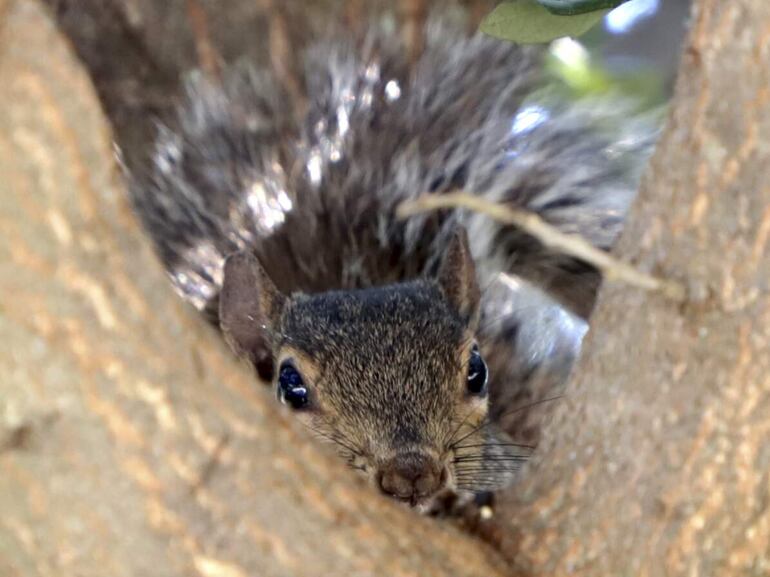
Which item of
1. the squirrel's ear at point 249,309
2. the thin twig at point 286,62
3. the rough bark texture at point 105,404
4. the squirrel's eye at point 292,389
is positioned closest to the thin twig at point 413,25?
the thin twig at point 286,62

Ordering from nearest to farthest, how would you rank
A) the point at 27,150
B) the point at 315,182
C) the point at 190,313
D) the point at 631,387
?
the point at 27,150, the point at 190,313, the point at 631,387, the point at 315,182

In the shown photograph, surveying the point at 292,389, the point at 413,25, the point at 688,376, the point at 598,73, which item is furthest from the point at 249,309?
the point at 598,73

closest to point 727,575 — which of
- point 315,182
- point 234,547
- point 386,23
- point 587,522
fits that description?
point 587,522

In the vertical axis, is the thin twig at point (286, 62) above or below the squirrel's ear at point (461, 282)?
above

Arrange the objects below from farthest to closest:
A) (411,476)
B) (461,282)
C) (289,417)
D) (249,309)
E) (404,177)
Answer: (404,177) < (461,282) < (249,309) < (411,476) < (289,417)

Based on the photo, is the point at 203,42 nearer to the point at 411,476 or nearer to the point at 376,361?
the point at 376,361

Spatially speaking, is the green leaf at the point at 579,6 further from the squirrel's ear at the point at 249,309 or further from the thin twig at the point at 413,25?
the thin twig at the point at 413,25

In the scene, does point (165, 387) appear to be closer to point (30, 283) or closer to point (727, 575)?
point (30, 283)
